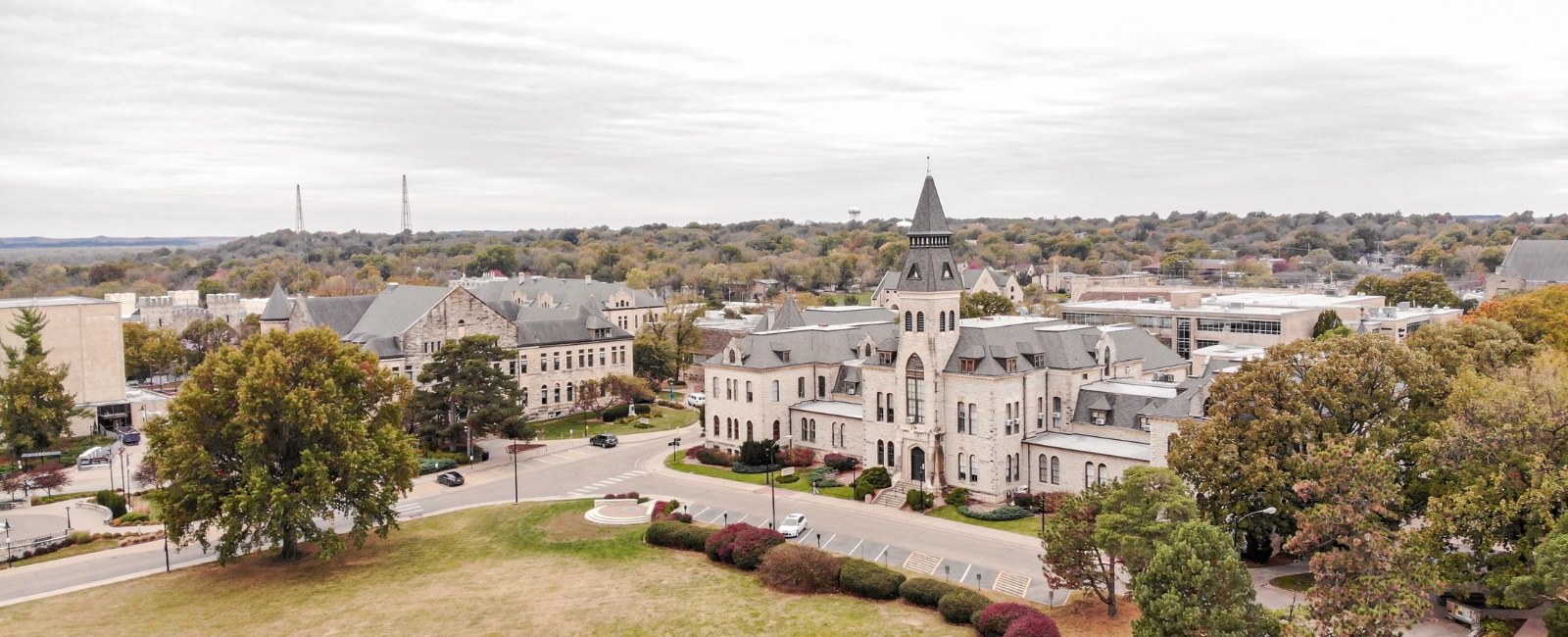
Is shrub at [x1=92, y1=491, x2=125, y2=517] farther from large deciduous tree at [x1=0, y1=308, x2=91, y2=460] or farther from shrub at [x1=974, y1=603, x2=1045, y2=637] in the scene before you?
shrub at [x1=974, y1=603, x2=1045, y2=637]

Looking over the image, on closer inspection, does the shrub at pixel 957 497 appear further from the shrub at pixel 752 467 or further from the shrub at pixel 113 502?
the shrub at pixel 113 502

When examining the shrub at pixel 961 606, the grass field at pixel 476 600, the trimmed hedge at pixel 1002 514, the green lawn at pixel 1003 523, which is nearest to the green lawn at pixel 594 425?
the grass field at pixel 476 600

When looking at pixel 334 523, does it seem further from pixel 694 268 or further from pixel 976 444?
pixel 694 268

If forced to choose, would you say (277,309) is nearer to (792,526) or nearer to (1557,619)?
→ (792,526)

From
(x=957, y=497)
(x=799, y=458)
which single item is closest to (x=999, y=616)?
(x=957, y=497)

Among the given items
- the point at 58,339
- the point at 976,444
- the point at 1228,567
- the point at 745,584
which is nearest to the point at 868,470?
the point at 976,444
